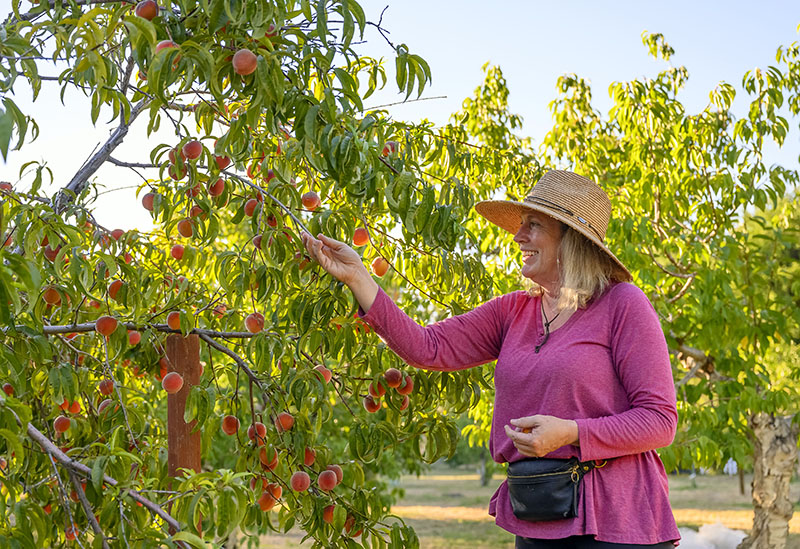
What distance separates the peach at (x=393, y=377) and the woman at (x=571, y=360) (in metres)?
0.20

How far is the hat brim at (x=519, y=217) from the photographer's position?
6.45 feet

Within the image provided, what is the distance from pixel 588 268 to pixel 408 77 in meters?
0.62

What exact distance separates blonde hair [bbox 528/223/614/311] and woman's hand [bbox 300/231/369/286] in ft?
1.59

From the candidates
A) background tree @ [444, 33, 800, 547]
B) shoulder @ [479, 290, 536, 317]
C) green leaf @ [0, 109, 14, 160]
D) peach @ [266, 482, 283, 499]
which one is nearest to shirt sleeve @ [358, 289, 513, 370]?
shoulder @ [479, 290, 536, 317]

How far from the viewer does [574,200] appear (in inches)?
79.7

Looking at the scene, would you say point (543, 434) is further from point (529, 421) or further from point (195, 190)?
point (195, 190)

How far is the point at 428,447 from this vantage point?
241 centimetres

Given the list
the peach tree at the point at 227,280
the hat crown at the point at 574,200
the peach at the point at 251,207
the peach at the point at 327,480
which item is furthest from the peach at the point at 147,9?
the peach at the point at 327,480

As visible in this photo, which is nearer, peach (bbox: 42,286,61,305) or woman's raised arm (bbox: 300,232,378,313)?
woman's raised arm (bbox: 300,232,378,313)

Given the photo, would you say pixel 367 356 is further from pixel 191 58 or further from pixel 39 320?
pixel 191 58

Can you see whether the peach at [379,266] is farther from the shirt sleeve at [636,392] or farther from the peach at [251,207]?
the shirt sleeve at [636,392]

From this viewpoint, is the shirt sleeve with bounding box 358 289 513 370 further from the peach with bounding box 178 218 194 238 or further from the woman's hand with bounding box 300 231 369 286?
the peach with bounding box 178 218 194 238

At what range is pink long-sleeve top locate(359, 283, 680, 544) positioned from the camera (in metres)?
1.72

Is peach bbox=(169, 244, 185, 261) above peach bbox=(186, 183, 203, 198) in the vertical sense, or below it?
below
